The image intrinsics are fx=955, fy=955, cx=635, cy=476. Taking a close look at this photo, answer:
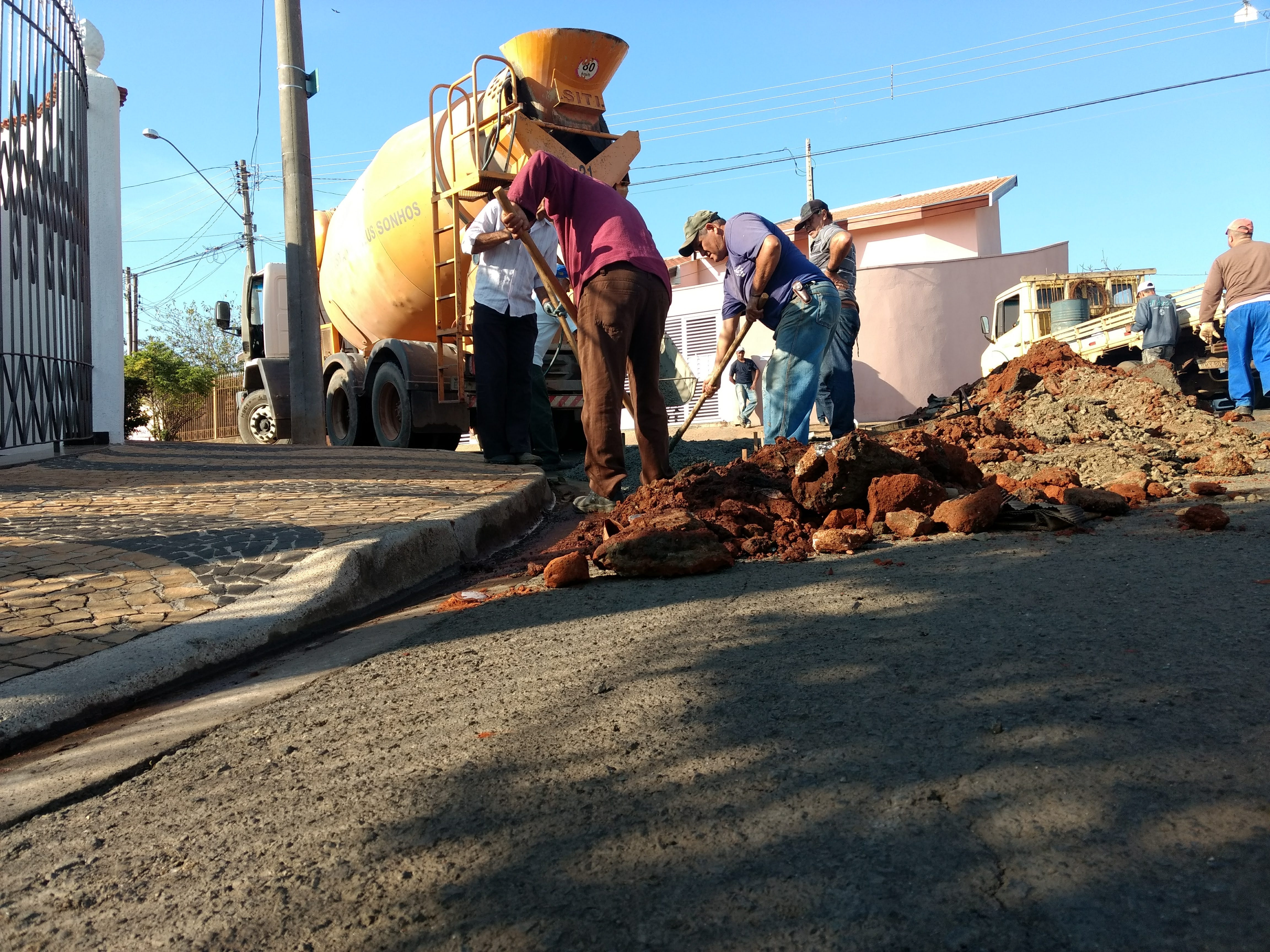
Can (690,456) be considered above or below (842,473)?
above

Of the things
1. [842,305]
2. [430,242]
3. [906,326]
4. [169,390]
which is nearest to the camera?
[842,305]

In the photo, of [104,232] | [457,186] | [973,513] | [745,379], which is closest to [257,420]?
[104,232]

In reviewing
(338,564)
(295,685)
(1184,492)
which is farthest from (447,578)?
(1184,492)

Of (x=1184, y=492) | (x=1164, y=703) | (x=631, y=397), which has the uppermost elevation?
(x=631, y=397)

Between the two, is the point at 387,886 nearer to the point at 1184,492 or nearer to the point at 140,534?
the point at 140,534

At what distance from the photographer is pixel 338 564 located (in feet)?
11.7

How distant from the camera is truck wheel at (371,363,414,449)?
929cm

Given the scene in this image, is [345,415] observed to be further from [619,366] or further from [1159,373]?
[1159,373]

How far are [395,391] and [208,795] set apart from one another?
8040 millimetres

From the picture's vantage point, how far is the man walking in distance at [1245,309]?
8242 millimetres

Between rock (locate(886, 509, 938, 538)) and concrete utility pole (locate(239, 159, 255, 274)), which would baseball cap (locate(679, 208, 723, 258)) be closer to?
rock (locate(886, 509, 938, 538))

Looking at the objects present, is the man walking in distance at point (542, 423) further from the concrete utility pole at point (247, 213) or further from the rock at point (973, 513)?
the concrete utility pole at point (247, 213)

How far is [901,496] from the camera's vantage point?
161 inches

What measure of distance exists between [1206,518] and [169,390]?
2638cm
